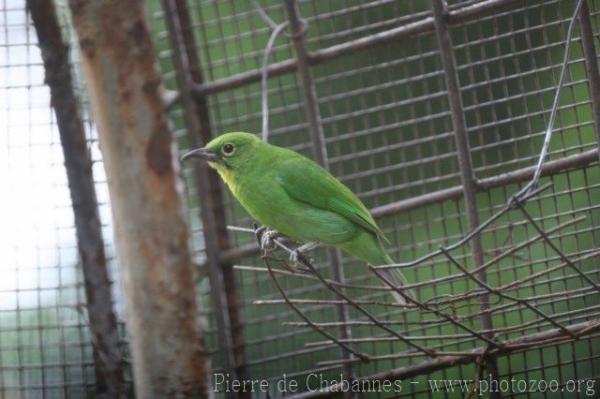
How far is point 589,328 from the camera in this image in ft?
10.7

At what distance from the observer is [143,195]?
3.42 metres

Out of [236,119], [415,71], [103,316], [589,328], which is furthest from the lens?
[415,71]

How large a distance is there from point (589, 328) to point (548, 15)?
229 inches

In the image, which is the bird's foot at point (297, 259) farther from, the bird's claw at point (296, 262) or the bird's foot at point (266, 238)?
the bird's foot at point (266, 238)

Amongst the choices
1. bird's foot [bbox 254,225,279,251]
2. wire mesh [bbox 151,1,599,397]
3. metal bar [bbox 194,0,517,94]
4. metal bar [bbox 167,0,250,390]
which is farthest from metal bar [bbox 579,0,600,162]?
metal bar [bbox 167,0,250,390]

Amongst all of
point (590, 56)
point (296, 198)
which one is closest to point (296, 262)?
point (296, 198)

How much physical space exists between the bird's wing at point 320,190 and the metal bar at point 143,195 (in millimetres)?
1349

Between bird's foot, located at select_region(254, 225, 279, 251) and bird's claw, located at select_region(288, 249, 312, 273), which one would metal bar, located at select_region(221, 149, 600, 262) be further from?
bird's claw, located at select_region(288, 249, 312, 273)

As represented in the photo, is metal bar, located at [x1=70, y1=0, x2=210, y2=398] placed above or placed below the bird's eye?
below

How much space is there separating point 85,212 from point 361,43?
63.1 inches

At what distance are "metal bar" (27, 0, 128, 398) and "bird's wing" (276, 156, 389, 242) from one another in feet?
3.03

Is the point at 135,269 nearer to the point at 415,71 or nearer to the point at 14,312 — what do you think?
the point at 14,312

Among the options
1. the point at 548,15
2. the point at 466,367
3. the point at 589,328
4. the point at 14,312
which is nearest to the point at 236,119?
the point at 14,312

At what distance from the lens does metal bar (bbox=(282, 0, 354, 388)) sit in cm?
482
